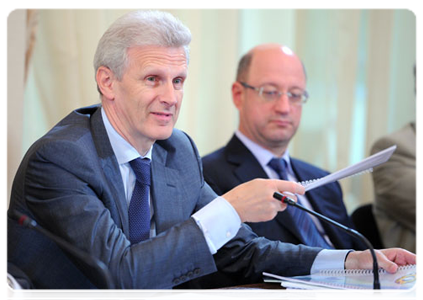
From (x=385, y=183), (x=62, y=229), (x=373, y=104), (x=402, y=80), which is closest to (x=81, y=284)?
(x=62, y=229)

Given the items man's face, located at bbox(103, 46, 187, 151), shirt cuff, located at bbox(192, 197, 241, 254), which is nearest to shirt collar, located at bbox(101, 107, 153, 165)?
man's face, located at bbox(103, 46, 187, 151)

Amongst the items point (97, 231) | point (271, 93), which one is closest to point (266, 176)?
point (271, 93)

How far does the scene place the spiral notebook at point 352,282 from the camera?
1435 millimetres

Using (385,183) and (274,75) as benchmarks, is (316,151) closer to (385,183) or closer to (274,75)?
(385,183)

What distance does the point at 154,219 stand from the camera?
1.66m

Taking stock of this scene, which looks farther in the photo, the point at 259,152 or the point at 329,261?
the point at 259,152

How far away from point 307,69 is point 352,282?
8.06 ft

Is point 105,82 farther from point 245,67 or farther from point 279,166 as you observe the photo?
point 245,67

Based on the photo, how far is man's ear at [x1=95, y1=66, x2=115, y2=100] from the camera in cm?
163

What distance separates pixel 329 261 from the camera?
1.74 meters

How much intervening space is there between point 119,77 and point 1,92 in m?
0.35

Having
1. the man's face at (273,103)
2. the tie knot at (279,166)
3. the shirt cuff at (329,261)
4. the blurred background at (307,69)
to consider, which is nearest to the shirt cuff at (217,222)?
the shirt cuff at (329,261)

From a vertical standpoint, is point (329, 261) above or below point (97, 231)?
below

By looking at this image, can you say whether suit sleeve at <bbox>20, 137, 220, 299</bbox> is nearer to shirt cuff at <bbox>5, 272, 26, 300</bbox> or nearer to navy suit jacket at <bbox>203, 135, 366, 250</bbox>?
shirt cuff at <bbox>5, 272, 26, 300</bbox>
